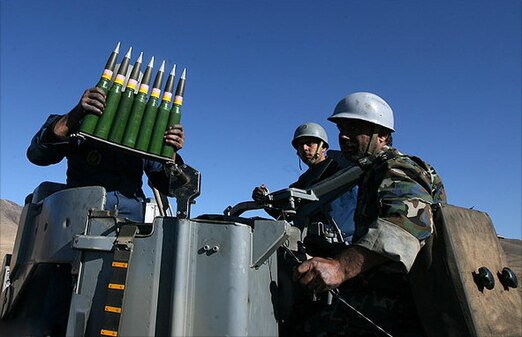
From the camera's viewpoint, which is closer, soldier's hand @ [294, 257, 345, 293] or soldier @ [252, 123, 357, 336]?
soldier's hand @ [294, 257, 345, 293]

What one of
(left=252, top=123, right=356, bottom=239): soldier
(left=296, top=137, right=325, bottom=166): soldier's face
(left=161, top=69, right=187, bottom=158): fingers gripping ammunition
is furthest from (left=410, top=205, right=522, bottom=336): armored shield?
(left=296, top=137, right=325, bottom=166): soldier's face

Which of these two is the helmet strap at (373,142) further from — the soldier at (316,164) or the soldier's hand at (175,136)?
the soldier's hand at (175,136)

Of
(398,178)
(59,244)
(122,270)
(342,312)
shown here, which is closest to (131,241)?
(122,270)

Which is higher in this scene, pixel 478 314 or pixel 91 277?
pixel 91 277

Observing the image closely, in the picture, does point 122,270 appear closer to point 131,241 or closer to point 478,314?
point 131,241

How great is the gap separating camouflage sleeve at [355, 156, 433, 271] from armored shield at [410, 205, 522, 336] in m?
0.12

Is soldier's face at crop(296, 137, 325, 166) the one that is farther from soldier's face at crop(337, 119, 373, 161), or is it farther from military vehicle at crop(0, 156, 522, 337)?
military vehicle at crop(0, 156, 522, 337)

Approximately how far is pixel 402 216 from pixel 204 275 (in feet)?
3.71

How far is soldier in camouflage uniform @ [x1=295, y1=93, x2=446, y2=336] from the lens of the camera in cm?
244

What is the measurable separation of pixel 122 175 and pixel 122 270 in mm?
1713

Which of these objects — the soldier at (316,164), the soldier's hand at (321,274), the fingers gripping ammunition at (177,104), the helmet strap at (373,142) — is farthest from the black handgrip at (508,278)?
the fingers gripping ammunition at (177,104)

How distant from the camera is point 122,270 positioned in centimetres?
241

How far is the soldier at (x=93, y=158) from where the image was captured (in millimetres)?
3678

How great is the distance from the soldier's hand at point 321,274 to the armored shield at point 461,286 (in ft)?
1.53
